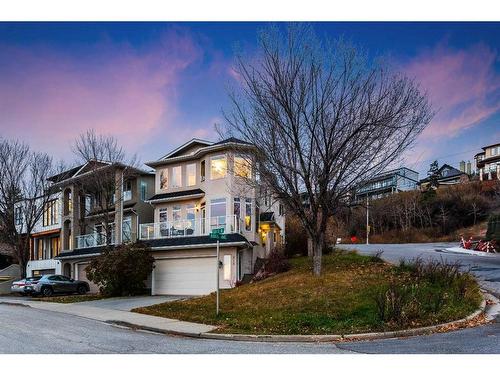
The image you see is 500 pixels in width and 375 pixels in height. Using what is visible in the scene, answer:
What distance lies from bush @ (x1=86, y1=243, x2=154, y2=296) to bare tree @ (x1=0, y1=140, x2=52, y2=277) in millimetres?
13219

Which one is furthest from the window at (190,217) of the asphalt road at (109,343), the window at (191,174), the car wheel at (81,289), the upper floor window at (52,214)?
the upper floor window at (52,214)

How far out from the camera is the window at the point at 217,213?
93.1 feet

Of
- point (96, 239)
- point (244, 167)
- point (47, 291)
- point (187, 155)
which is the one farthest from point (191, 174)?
point (47, 291)

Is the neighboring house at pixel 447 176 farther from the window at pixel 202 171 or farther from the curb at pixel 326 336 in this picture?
the curb at pixel 326 336

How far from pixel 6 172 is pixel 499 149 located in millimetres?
40892

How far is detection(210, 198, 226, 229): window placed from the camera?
1118 inches

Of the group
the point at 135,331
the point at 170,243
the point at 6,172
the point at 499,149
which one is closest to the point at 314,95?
the point at 135,331

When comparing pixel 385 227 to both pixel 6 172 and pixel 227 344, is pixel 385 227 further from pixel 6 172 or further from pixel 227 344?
pixel 227 344

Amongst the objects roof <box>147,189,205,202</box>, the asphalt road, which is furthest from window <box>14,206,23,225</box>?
the asphalt road

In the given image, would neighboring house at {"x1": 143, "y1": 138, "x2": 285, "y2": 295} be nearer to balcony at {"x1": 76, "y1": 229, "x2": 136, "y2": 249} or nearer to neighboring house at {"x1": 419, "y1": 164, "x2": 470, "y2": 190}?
balcony at {"x1": 76, "y1": 229, "x2": 136, "y2": 249}

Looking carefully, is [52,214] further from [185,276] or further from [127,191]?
[185,276]

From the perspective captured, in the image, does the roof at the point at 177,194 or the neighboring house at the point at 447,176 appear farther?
the neighboring house at the point at 447,176

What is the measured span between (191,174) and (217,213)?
383 cm

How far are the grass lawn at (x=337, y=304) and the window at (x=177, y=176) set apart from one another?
12.6 meters
